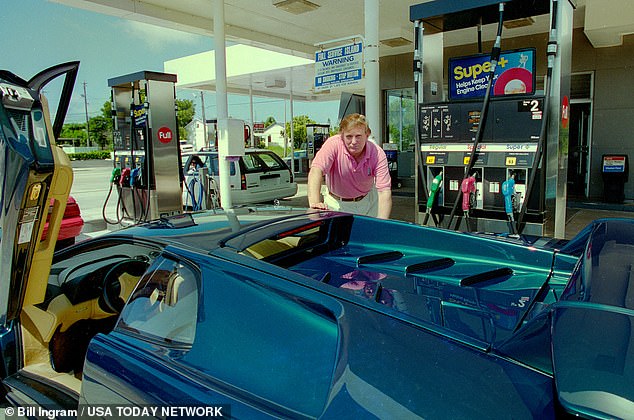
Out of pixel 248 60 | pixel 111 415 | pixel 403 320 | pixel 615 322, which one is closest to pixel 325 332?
pixel 403 320

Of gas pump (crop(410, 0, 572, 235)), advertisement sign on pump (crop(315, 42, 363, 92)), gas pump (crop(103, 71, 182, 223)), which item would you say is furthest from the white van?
gas pump (crop(410, 0, 572, 235))

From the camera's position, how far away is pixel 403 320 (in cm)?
142

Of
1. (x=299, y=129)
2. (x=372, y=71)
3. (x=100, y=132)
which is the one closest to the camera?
(x=372, y=71)

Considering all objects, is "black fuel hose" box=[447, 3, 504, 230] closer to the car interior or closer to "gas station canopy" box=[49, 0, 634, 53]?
the car interior

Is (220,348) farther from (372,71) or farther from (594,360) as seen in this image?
(372,71)

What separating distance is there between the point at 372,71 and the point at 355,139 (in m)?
2.59

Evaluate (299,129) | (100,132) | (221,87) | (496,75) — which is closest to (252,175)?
(221,87)

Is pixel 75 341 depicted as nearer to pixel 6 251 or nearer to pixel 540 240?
pixel 6 251

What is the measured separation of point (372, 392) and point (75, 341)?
7.56 ft

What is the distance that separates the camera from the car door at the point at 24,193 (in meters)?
2.40

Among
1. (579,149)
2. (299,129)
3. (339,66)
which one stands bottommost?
(579,149)

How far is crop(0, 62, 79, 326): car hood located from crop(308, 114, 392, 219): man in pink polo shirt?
1.88 meters

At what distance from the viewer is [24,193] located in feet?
7.98

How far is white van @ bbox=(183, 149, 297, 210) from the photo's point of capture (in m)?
10.8
